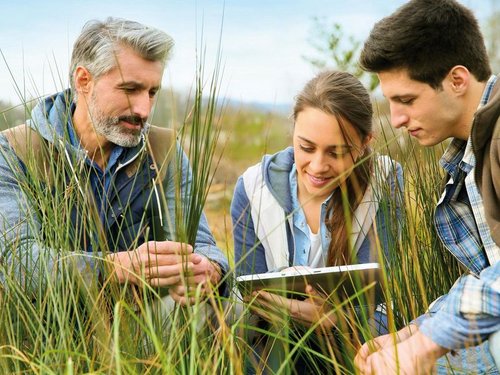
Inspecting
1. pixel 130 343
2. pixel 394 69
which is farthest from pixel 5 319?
pixel 394 69

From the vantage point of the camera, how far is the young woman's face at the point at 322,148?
268cm

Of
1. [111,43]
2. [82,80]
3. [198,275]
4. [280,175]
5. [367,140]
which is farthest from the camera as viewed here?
[82,80]

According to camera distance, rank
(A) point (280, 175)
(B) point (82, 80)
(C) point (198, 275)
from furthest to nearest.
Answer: (B) point (82, 80) < (A) point (280, 175) < (C) point (198, 275)

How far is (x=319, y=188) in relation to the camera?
107 inches

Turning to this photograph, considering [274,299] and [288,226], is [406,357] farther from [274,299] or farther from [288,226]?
[288,226]

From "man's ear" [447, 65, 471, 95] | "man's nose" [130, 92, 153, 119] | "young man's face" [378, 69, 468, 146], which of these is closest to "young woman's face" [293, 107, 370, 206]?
"young man's face" [378, 69, 468, 146]

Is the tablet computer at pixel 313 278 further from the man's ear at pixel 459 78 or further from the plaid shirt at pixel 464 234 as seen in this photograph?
the man's ear at pixel 459 78

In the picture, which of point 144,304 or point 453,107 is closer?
point 144,304

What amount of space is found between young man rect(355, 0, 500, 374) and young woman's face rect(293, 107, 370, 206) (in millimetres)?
316

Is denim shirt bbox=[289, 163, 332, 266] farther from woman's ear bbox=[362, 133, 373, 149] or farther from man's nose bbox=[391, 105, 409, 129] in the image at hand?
man's nose bbox=[391, 105, 409, 129]

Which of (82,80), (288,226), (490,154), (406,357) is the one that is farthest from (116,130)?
(406,357)

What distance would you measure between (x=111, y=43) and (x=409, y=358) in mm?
1905

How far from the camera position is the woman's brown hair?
9.06ft

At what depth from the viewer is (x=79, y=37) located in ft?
10.7
